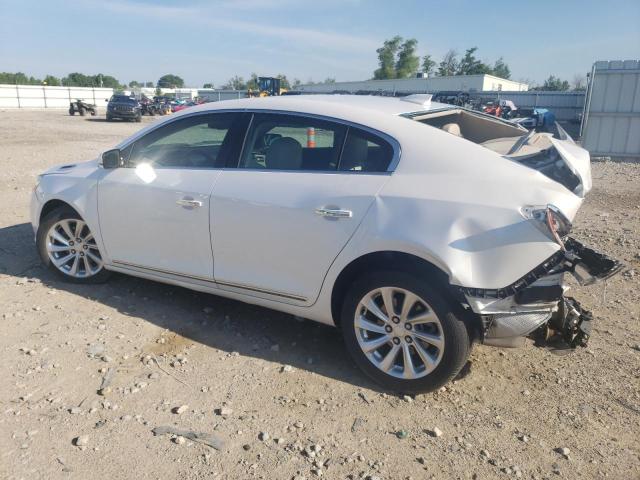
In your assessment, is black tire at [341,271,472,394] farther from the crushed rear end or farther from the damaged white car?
the crushed rear end

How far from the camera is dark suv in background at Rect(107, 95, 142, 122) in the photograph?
3259 cm

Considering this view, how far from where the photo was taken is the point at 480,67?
88125 millimetres

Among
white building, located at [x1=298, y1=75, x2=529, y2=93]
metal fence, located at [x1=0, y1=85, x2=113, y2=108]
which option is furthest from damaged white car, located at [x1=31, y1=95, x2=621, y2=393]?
metal fence, located at [x1=0, y1=85, x2=113, y2=108]

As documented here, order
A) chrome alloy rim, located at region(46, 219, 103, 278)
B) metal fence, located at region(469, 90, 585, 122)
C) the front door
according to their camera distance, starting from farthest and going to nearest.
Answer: metal fence, located at region(469, 90, 585, 122) → chrome alloy rim, located at region(46, 219, 103, 278) → the front door

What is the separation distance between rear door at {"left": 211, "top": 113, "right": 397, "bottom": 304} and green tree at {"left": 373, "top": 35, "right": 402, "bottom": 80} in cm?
8544

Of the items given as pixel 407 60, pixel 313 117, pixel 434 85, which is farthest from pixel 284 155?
pixel 407 60

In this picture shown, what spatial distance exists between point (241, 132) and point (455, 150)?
155 centimetres

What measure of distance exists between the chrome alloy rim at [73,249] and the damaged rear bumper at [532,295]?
325cm

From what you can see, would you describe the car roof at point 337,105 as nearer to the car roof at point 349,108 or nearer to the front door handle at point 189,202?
the car roof at point 349,108

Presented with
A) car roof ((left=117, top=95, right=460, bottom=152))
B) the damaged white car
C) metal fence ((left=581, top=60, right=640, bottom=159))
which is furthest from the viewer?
metal fence ((left=581, top=60, right=640, bottom=159))

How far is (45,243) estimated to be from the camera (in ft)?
15.7

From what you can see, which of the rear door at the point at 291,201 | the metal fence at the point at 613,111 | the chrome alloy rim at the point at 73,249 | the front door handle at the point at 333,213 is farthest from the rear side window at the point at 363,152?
the metal fence at the point at 613,111

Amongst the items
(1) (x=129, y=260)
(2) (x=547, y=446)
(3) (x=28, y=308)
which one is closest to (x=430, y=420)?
(2) (x=547, y=446)

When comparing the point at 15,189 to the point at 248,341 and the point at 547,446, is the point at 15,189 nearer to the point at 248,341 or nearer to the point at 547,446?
the point at 248,341
